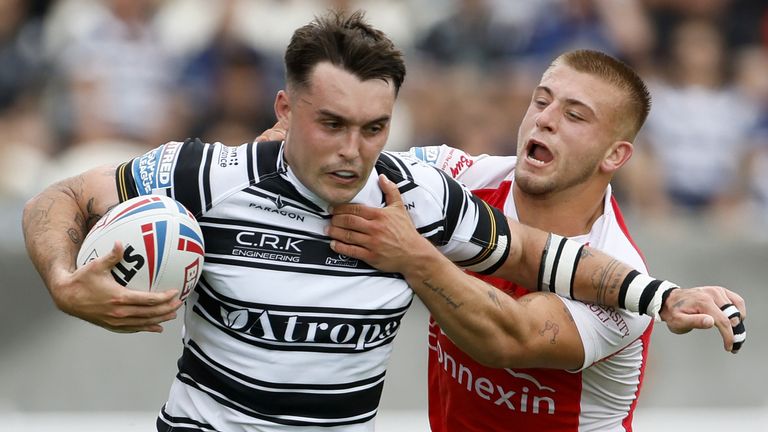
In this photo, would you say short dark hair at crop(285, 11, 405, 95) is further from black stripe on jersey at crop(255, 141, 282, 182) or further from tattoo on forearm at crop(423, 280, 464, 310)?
tattoo on forearm at crop(423, 280, 464, 310)

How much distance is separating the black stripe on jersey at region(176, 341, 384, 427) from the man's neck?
1.40m

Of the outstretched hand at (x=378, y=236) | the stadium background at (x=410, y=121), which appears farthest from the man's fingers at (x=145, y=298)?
the stadium background at (x=410, y=121)

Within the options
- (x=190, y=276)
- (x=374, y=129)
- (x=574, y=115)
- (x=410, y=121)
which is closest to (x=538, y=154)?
(x=574, y=115)

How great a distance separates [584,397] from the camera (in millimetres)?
5422

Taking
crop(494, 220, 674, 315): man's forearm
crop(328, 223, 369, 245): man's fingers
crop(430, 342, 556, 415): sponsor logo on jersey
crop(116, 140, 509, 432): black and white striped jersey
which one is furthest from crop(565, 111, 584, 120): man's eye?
crop(328, 223, 369, 245): man's fingers

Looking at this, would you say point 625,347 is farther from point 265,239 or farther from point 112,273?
point 112,273

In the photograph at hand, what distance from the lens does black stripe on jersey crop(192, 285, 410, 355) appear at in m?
4.32

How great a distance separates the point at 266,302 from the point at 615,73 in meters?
2.10

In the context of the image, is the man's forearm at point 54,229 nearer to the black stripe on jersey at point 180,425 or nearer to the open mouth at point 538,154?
the black stripe on jersey at point 180,425

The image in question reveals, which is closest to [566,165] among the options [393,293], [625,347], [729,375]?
[625,347]

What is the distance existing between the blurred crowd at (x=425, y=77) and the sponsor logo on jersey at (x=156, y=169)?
15.8ft

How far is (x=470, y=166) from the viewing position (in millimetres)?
5637

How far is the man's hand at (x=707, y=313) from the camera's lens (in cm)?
442

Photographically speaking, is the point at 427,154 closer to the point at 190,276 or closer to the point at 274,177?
the point at 274,177
